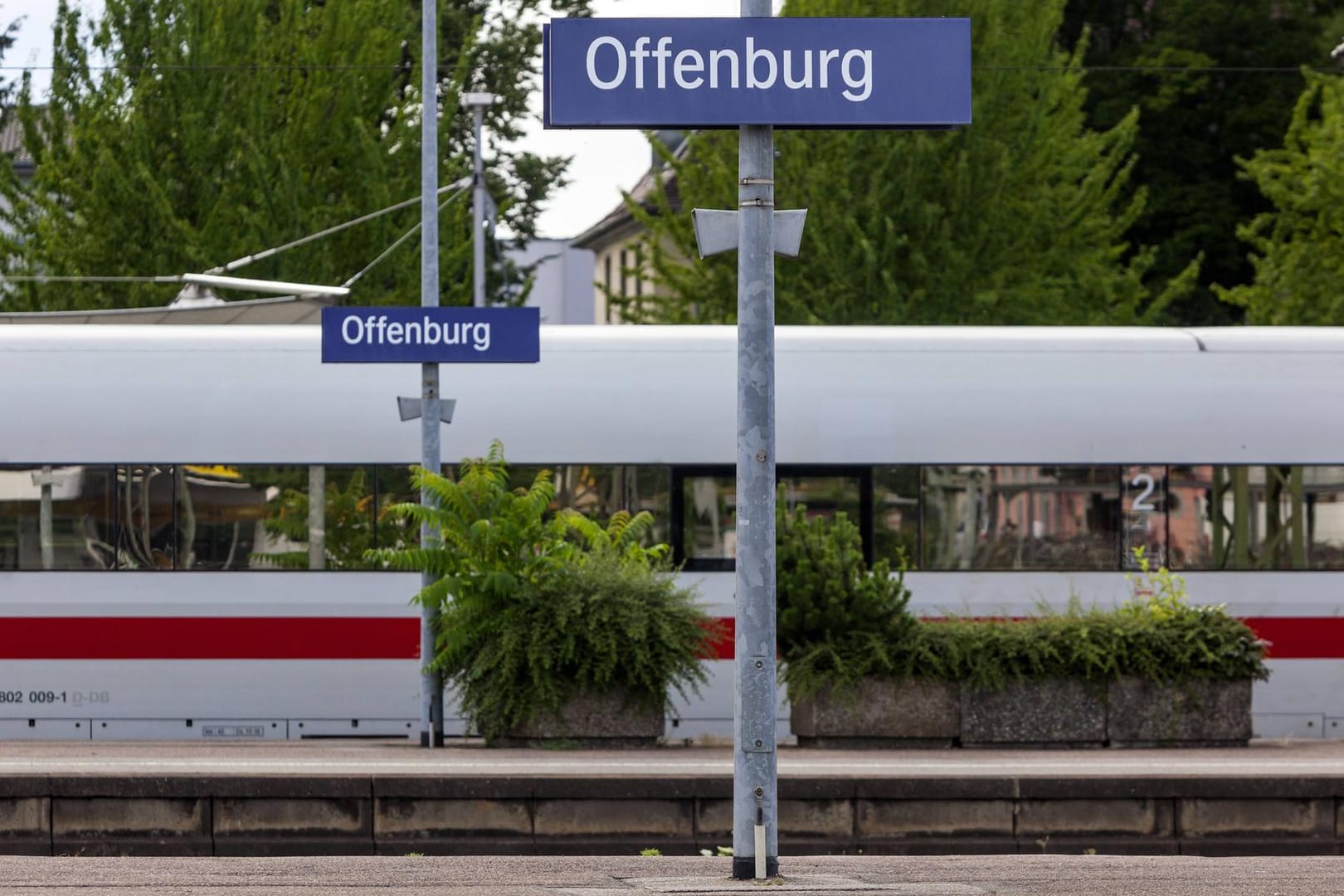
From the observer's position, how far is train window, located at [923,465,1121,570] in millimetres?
15711

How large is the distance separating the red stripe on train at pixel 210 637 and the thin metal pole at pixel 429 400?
23.9 inches

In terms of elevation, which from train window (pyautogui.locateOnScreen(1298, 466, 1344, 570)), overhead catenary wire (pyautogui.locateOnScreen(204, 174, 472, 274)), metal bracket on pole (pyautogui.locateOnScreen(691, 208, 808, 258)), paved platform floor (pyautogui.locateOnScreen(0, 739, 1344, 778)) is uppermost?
overhead catenary wire (pyautogui.locateOnScreen(204, 174, 472, 274))

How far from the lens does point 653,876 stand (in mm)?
8211

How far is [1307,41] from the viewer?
121 ft

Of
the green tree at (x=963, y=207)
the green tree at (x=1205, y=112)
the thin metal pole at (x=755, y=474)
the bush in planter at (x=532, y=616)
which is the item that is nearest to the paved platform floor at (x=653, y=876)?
the thin metal pole at (x=755, y=474)

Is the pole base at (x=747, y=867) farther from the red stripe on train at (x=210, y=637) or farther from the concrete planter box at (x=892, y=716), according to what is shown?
the red stripe on train at (x=210, y=637)

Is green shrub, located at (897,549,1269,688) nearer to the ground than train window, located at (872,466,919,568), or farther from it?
nearer to the ground

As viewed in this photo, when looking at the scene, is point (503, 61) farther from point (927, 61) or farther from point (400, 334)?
point (927, 61)

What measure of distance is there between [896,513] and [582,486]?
232 cm

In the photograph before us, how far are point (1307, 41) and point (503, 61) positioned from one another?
14.2 meters

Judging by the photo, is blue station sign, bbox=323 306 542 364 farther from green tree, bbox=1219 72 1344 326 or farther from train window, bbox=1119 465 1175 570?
green tree, bbox=1219 72 1344 326

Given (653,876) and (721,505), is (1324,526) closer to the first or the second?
(721,505)

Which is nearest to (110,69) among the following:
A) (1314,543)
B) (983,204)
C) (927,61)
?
(983,204)

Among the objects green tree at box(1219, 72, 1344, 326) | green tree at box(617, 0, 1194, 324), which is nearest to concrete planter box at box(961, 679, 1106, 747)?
green tree at box(617, 0, 1194, 324)
